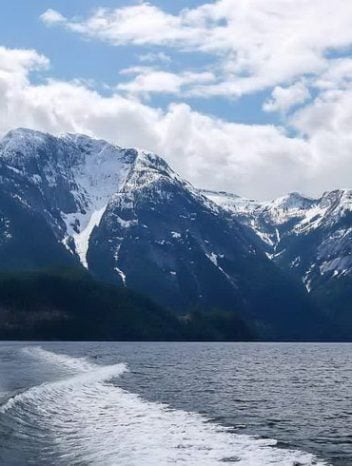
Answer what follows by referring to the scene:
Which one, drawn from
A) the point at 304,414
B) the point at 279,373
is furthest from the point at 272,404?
the point at 279,373

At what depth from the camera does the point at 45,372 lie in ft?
506

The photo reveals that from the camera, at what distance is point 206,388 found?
132m

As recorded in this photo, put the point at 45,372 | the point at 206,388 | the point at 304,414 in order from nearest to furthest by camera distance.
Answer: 1. the point at 304,414
2. the point at 206,388
3. the point at 45,372

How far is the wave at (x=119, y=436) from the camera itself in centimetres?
6009

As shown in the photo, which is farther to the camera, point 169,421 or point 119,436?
point 169,421

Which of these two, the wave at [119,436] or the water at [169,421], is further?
the water at [169,421]

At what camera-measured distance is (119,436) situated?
70375 mm

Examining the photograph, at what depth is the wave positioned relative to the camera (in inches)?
2366

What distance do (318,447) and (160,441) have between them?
13882 millimetres

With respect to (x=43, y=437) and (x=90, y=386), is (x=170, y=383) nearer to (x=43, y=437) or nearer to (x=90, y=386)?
(x=90, y=386)

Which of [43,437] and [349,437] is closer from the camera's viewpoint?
[43,437]

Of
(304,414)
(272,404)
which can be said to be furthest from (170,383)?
(304,414)

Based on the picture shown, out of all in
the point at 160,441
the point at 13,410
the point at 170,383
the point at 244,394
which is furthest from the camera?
the point at 170,383

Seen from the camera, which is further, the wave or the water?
the water
